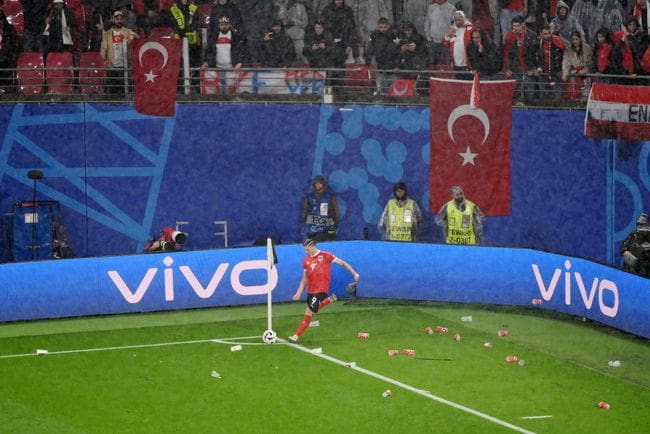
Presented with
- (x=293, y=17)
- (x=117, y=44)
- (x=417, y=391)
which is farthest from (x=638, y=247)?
(x=117, y=44)

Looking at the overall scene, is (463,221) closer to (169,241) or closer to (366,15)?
(366,15)

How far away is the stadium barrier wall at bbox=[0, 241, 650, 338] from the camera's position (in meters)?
23.0

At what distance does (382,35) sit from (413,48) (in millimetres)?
766

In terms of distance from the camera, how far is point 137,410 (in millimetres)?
17219

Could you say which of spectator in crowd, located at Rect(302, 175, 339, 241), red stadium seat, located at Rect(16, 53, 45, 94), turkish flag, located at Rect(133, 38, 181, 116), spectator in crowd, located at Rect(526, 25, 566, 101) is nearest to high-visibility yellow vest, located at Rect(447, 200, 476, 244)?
spectator in crowd, located at Rect(302, 175, 339, 241)

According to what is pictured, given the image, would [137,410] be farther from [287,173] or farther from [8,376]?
[287,173]

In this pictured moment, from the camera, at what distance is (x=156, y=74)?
25625 millimetres

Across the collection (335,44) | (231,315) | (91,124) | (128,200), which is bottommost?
(231,315)

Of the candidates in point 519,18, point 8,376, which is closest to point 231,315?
point 8,376

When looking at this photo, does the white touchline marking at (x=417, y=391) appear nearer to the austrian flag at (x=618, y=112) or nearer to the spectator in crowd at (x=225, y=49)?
the spectator in crowd at (x=225, y=49)

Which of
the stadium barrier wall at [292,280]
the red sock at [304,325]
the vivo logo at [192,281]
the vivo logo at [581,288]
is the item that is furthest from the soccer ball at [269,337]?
the vivo logo at [581,288]

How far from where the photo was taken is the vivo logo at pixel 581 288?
21812 millimetres

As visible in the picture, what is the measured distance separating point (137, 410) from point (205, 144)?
10962 mm

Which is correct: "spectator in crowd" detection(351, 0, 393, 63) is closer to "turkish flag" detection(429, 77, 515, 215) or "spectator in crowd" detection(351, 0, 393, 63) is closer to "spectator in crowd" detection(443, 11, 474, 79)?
"spectator in crowd" detection(443, 11, 474, 79)
